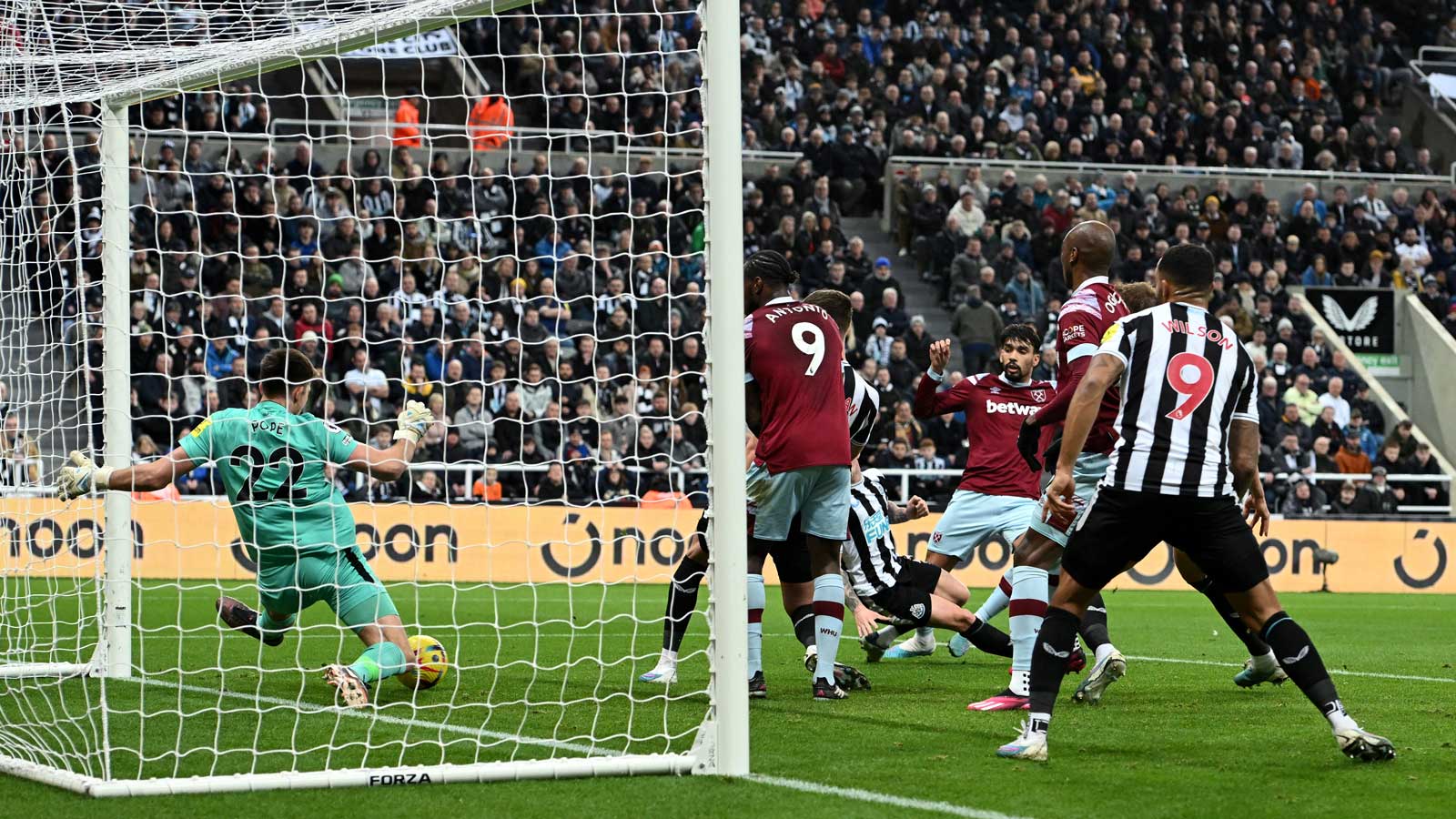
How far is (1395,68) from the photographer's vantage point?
30.4 metres

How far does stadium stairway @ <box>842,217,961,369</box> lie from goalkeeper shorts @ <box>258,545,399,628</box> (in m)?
16.0

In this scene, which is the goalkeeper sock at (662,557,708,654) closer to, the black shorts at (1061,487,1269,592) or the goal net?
the goal net

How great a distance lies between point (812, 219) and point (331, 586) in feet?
47.7

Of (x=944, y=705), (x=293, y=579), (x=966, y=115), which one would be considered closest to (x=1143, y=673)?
(x=944, y=705)

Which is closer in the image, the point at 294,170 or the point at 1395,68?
the point at 294,170

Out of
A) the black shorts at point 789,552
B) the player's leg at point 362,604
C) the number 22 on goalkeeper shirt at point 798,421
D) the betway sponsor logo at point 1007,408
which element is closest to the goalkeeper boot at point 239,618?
the player's leg at point 362,604

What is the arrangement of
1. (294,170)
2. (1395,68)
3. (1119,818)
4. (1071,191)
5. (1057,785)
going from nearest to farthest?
1. (1119,818)
2. (1057,785)
3. (294,170)
4. (1071,191)
5. (1395,68)

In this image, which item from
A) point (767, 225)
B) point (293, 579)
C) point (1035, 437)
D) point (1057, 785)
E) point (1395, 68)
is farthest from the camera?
point (1395, 68)

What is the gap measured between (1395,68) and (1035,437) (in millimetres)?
26369

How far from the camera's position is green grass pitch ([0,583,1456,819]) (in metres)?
5.22

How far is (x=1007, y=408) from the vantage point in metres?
9.95

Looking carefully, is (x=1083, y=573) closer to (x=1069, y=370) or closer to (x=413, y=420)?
(x=1069, y=370)

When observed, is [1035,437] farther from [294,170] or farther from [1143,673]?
[294,170]

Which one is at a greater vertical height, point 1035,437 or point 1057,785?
point 1035,437
